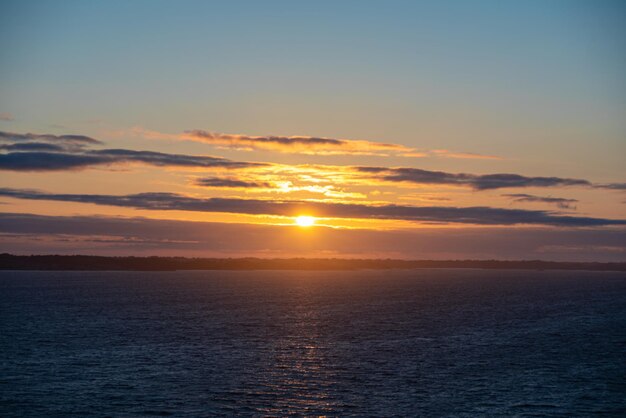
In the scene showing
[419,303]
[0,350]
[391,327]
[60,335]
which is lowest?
[0,350]

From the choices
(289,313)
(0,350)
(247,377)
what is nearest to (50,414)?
(247,377)

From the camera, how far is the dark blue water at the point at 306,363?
54.8 meters

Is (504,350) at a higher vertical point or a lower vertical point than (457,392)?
higher

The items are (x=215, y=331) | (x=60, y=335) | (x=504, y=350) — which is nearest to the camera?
(x=504, y=350)

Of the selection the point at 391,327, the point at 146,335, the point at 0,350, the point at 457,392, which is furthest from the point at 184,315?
the point at 457,392

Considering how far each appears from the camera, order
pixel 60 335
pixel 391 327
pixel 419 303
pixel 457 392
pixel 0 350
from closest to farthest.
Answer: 1. pixel 457 392
2. pixel 0 350
3. pixel 60 335
4. pixel 391 327
5. pixel 419 303

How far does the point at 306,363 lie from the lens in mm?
73500

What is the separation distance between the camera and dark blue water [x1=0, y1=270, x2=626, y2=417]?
5475 cm

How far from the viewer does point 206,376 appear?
64812mm

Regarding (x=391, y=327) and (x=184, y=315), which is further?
(x=184, y=315)

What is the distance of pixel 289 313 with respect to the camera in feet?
434

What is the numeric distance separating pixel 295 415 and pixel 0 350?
42608 mm

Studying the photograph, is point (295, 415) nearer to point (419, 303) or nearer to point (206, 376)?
point (206, 376)

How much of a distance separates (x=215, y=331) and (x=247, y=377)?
115 feet
